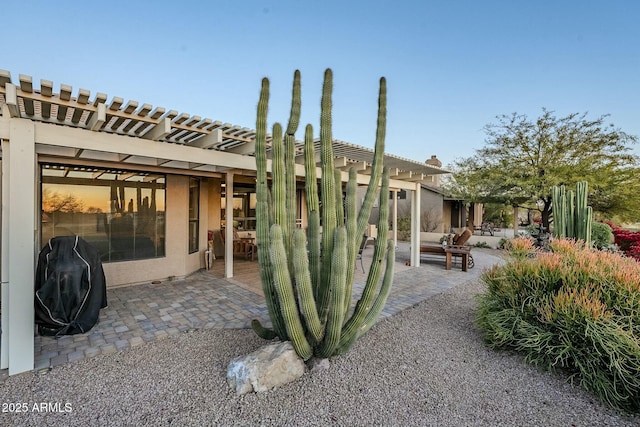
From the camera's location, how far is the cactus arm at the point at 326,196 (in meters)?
3.04

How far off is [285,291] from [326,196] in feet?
3.39

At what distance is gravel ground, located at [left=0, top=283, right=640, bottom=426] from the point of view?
7.97 feet

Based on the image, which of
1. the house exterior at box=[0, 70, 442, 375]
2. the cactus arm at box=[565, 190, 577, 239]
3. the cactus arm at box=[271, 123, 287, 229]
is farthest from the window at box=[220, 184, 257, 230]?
the cactus arm at box=[565, 190, 577, 239]

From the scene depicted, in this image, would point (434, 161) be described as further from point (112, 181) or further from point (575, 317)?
point (112, 181)

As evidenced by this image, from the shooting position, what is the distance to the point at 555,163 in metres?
13.3

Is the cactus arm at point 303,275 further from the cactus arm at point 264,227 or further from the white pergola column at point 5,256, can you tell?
the white pergola column at point 5,256

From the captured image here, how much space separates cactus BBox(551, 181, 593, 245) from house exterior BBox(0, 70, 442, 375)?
3.32 m

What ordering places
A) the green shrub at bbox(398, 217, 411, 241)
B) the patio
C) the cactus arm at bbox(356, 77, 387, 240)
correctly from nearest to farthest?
the cactus arm at bbox(356, 77, 387, 240)
the patio
the green shrub at bbox(398, 217, 411, 241)

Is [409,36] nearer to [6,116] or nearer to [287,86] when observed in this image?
[287,86]

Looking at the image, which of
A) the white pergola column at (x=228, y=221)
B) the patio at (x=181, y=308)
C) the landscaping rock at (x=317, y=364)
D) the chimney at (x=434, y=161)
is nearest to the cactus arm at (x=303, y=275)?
the landscaping rock at (x=317, y=364)

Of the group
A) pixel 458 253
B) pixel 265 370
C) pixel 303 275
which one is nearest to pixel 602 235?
pixel 458 253

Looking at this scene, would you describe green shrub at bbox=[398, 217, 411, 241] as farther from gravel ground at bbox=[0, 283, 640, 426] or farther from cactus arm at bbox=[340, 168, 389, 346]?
cactus arm at bbox=[340, 168, 389, 346]

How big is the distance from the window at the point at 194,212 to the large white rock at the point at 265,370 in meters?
5.29

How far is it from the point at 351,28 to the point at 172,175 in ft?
20.0
